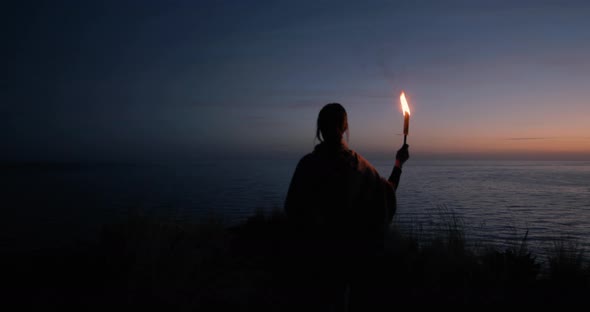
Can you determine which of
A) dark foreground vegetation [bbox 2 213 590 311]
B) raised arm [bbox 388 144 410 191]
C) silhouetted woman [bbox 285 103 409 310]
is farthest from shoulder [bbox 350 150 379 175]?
dark foreground vegetation [bbox 2 213 590 311]

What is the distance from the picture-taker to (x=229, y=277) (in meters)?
4.71

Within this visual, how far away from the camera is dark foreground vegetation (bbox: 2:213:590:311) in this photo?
4.14 m

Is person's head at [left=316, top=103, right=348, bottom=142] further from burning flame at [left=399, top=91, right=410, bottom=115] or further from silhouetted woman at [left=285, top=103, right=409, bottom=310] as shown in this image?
burning flame at [left=399, top=91, right=410, bottom=115]

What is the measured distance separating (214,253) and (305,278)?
→ 1501 millimetres

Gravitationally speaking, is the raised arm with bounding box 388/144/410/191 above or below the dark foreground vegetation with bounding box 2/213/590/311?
above

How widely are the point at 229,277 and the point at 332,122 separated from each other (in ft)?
9.90

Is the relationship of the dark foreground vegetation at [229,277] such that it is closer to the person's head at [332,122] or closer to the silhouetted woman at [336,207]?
the silhouetted woman at [336,207]

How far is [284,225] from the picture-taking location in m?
9.59

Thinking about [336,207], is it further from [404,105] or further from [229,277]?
[229,277]

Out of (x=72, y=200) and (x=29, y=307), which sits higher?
(x=29, y=307)

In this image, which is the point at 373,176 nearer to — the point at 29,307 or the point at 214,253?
the point at 214,253

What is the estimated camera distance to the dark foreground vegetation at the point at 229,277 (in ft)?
13.6

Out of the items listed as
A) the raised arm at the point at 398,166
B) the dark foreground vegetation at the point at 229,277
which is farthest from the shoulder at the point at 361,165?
→ the dark foreground vegetation at the point at 229,277

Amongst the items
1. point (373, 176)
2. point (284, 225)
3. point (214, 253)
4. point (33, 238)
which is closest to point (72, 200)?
point (33, 238)
